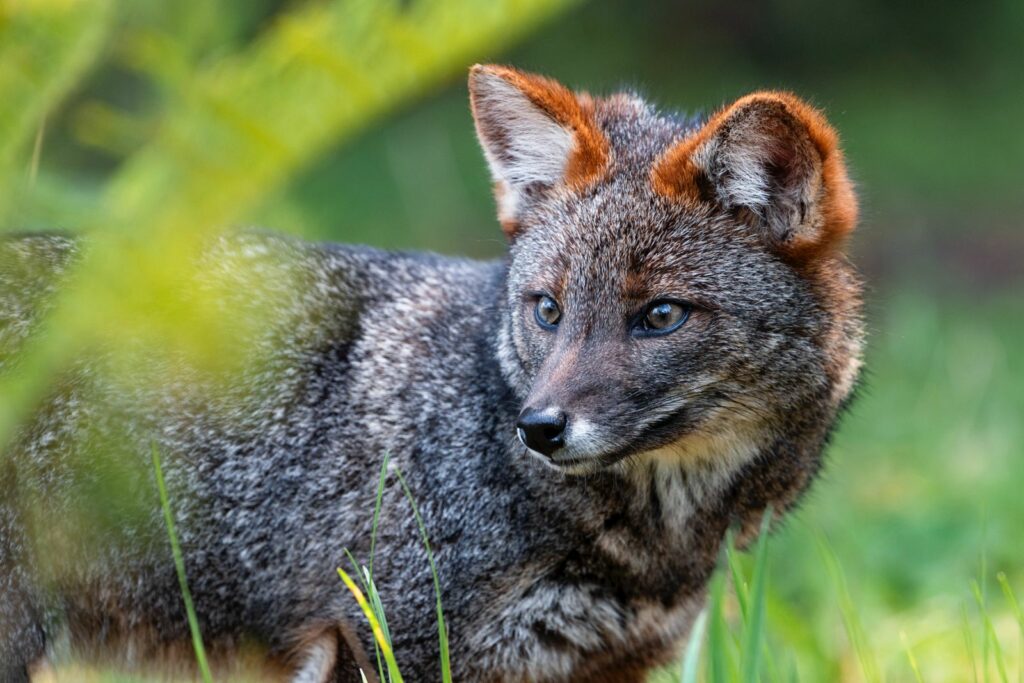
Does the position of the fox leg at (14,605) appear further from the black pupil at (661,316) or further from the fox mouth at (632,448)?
the black pupil at (661,316)

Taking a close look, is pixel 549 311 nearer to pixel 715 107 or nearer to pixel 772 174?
pixel 772 174

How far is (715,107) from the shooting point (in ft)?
13.8

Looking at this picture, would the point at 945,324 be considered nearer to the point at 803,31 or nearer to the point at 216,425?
the point at 803,31

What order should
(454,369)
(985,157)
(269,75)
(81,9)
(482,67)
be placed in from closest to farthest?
(81,9)
(269,75)
(482,67)
(454,369)
(985,157)

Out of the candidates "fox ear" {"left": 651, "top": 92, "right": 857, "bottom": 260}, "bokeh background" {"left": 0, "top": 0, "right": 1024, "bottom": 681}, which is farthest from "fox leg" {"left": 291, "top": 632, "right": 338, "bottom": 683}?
"fox ear" {"left": 651, "top": 92, "right": 857, "bottom": 260}

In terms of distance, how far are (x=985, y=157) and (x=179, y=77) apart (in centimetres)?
1316

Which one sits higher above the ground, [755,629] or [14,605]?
[14,605]

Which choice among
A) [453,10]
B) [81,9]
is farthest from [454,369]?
[81,9]

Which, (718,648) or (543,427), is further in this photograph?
(543,427)

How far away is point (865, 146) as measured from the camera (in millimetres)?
14586

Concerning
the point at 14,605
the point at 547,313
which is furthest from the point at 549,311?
the point at 14,605

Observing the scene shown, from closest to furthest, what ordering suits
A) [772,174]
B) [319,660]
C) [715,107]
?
[772,174] < [319,660] < [715,107]

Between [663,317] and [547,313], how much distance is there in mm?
365

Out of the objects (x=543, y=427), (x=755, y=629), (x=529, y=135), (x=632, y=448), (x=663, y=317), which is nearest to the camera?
(x=755, y=629)
